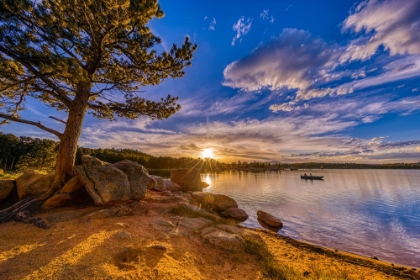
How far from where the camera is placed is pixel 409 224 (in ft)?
57.4

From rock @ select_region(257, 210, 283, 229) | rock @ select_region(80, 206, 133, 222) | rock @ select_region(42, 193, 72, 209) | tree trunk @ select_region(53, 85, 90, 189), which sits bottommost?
rock @ select_region(257, 210, 283, 229)

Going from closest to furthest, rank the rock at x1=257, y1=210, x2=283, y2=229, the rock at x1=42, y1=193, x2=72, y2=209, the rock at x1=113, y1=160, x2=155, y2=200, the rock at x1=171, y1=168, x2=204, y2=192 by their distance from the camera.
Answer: the rock at x1=42, y1=193, x2=72, y2=209 < the rock at x1=113, y1=160, x2=155, y2=200 < the rock at x1=257, y1=210, x2=283, y2=229 < the rock at x1=171, y1=168, x2=204, y2=192

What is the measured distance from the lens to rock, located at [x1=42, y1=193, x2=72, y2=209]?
9.11 metres

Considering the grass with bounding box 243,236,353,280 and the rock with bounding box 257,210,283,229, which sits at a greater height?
the grass with bounding box 243,236,353,280

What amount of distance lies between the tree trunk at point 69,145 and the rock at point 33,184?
43.1 inches

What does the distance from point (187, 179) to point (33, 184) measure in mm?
26725

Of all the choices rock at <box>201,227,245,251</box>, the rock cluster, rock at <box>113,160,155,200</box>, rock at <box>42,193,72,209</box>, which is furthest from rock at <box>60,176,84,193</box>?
the rock cluster

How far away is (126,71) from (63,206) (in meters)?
8.23

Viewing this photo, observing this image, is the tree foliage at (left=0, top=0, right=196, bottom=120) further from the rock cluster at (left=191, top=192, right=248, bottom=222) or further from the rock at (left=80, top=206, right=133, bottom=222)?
the rock cluster at (left=191, top=192, right=248, bottom=222)

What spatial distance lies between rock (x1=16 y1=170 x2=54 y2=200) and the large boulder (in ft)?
9.50

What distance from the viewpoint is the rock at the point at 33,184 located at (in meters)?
10.1

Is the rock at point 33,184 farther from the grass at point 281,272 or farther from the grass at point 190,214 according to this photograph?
the grass at point 281,272

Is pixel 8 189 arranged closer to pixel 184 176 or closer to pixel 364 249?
pixel 364 249

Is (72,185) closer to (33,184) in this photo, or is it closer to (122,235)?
(33,184)
